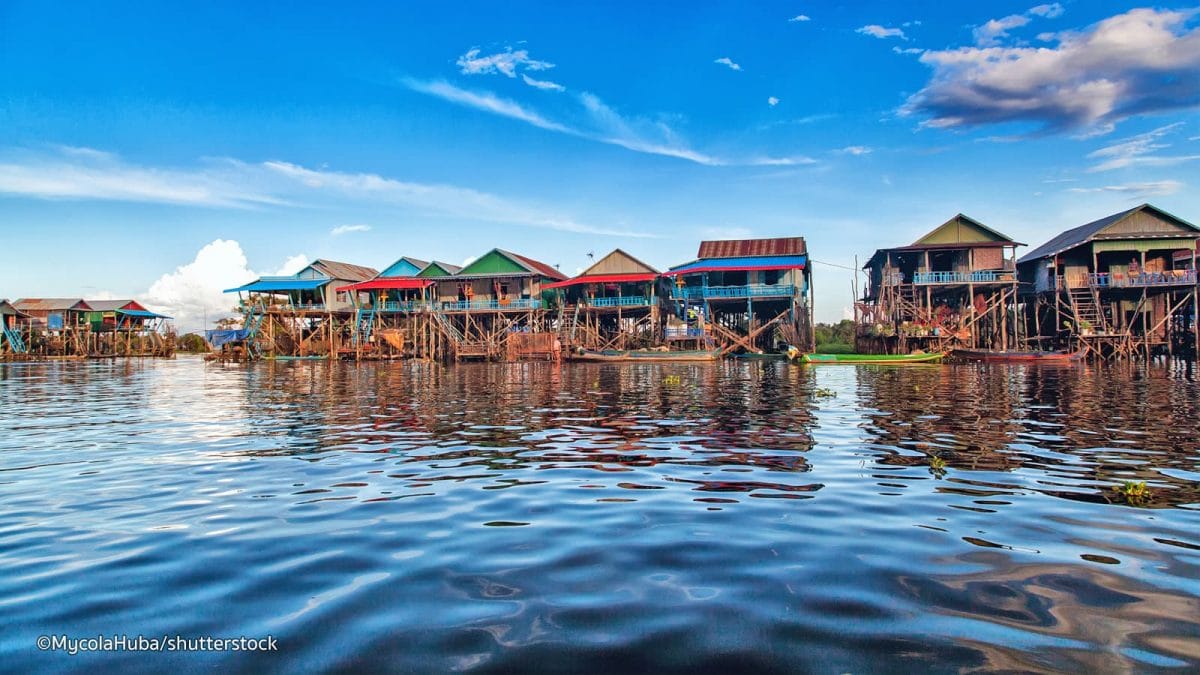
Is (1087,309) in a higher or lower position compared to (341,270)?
lower

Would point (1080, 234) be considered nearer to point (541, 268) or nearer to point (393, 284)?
point (541, 268)

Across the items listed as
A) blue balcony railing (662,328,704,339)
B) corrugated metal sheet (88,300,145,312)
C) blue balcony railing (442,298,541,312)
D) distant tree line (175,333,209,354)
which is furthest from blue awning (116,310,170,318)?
blue balcony railing (662,328,704,339)

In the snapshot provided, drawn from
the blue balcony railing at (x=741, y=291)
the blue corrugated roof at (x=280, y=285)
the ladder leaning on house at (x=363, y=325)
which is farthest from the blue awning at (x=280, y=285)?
the blue balcony railing at (x=741, y=291)

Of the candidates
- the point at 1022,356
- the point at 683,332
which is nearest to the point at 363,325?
the point at 683,332

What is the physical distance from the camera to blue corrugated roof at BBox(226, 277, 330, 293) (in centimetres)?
5156

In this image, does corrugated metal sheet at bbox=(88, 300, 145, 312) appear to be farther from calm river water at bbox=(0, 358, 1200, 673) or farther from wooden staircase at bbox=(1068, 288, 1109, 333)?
wooden staircase at bbox=(1068, 288, 1109, 333)

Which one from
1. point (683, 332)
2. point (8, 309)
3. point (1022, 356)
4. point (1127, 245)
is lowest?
point (1022, 356)

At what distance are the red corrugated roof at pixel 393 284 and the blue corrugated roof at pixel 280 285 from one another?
270 cm

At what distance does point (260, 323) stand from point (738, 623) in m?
55.5

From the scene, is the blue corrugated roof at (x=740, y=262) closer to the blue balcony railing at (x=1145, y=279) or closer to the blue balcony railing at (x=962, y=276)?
the blue balcony railing at (x=962, y=276)

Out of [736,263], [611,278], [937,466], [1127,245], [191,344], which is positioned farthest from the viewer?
[191,344]

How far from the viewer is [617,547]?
16.3 feet

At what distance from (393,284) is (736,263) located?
82.4 feet

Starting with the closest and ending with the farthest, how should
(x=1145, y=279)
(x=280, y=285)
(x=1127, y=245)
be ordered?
(x=1145, y=279) < (x=1127, y=245) < (x=280, y=285)
